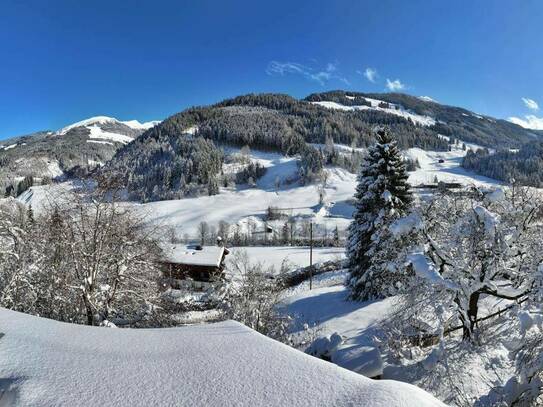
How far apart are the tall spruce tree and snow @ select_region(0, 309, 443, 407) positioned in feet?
69.3

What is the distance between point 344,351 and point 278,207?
392 ft

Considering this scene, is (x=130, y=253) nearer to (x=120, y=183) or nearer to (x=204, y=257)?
(x=120, y=183)

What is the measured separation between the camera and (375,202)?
1037 inches

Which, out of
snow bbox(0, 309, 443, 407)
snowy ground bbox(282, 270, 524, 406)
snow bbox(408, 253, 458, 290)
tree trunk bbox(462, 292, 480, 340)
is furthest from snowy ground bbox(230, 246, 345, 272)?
snow bbox(0, 309, 443, 407)

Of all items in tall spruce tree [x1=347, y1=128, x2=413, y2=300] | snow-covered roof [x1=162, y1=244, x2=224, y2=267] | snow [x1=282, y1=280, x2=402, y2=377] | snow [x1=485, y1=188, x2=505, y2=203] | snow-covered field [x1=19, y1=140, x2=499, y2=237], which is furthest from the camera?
snow-covered field [x1=19, y1=140, x2=499, y2=237]

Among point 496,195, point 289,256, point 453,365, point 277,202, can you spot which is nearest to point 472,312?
point 453,365

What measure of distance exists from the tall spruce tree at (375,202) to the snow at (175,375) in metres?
Answer: 21.1

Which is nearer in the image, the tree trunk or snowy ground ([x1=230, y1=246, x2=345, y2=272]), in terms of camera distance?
the tree trunk

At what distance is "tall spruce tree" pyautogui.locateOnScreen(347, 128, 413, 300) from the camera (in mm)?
25688

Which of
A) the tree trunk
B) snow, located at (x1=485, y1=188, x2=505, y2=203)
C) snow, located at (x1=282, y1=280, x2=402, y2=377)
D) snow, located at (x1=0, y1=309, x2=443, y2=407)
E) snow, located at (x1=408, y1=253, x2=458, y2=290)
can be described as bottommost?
snow, located at (x1=282, y1=280, x2=402, y2=377)

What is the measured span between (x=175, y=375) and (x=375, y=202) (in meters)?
23.4

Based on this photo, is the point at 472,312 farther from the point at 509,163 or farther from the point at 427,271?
the point at 509,163

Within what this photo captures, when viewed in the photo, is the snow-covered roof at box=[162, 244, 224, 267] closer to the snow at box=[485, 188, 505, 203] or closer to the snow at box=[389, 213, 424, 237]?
the snow at box=[389, 213, 424, 237]

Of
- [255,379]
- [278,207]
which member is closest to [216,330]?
[255,379]
